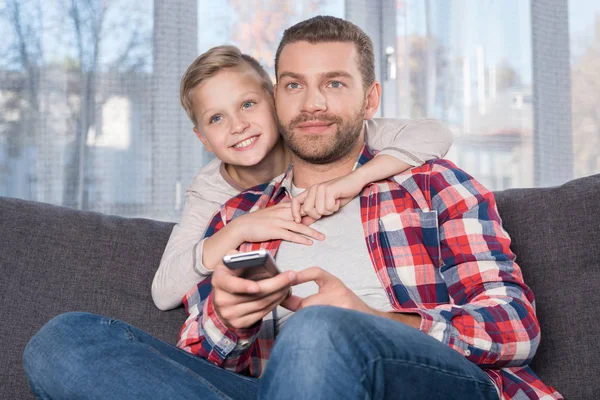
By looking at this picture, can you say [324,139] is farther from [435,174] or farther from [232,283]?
[232,283]

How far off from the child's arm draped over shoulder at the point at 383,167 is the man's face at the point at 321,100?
11 cm

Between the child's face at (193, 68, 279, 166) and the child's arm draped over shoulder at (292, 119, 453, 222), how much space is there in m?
0.29

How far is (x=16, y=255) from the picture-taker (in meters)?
1.61

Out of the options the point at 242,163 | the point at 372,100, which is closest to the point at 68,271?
the point at 242,163

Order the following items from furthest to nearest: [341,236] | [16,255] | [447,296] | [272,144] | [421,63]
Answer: [421,63] → [272,144] → [16,255] → [341,236] → [447,296]

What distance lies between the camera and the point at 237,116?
174 cm

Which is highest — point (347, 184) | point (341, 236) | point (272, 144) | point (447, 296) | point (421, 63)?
point (421, 63)

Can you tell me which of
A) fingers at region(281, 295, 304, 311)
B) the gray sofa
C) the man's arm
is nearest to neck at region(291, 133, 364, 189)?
the man's arm

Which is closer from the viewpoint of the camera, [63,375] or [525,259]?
[63,375]

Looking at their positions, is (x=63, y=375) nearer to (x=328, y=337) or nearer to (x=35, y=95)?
(x=328, y=337)

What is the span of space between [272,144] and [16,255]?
2.12 ft

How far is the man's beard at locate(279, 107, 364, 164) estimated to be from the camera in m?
1.56

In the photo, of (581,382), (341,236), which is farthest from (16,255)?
(581,382)

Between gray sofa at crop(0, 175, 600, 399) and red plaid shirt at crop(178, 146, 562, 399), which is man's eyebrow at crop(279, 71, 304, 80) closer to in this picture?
red plaid shirt at crop(178, 146, 562, 399)
